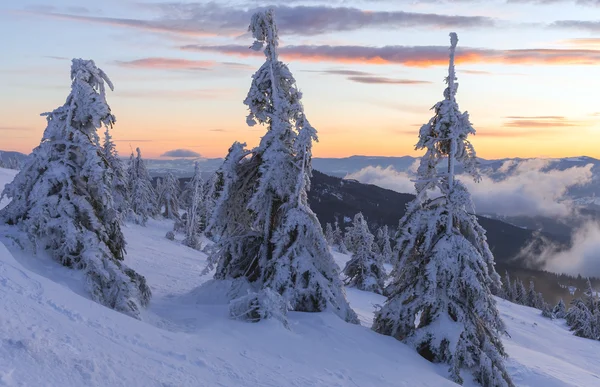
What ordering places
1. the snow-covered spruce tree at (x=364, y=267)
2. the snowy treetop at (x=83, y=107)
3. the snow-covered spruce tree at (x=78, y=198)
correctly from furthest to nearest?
the snow-covered spruce tree at (x=364, y=267) < the snowy treetop at (x=83, y=107) < the snow-covered spruce tree at (x=78, y=198)

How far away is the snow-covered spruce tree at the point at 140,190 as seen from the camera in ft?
192

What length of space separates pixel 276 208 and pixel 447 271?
631 cm

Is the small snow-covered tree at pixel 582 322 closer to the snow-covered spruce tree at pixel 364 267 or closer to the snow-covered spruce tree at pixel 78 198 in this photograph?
the snow-covered spruce tree at pixel 364 267

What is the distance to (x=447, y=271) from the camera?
13.3 meters

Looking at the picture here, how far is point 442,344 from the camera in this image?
42.7 feet

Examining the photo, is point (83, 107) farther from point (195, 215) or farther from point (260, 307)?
point (195, 215)

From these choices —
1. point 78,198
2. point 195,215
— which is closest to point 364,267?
point 195,215

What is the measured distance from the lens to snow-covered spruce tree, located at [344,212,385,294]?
135ft

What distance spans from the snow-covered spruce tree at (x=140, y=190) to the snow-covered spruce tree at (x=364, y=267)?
2706 cm

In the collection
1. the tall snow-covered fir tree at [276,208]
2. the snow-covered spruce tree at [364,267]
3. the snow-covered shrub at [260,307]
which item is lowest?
the snow-covered spruce tree at [364,267]

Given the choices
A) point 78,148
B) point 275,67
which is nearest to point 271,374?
point 78,148

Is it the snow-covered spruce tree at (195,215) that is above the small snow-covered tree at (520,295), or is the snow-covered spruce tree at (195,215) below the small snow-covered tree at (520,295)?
above

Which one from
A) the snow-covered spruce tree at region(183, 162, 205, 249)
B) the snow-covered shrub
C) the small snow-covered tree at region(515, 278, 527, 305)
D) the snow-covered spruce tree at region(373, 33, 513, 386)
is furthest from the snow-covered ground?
the small snow-covered tree at region(515, 278, 527, 305)

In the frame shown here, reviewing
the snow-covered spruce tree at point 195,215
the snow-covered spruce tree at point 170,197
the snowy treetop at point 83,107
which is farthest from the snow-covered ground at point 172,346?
the snow-covered spruce tree at point 170,197
